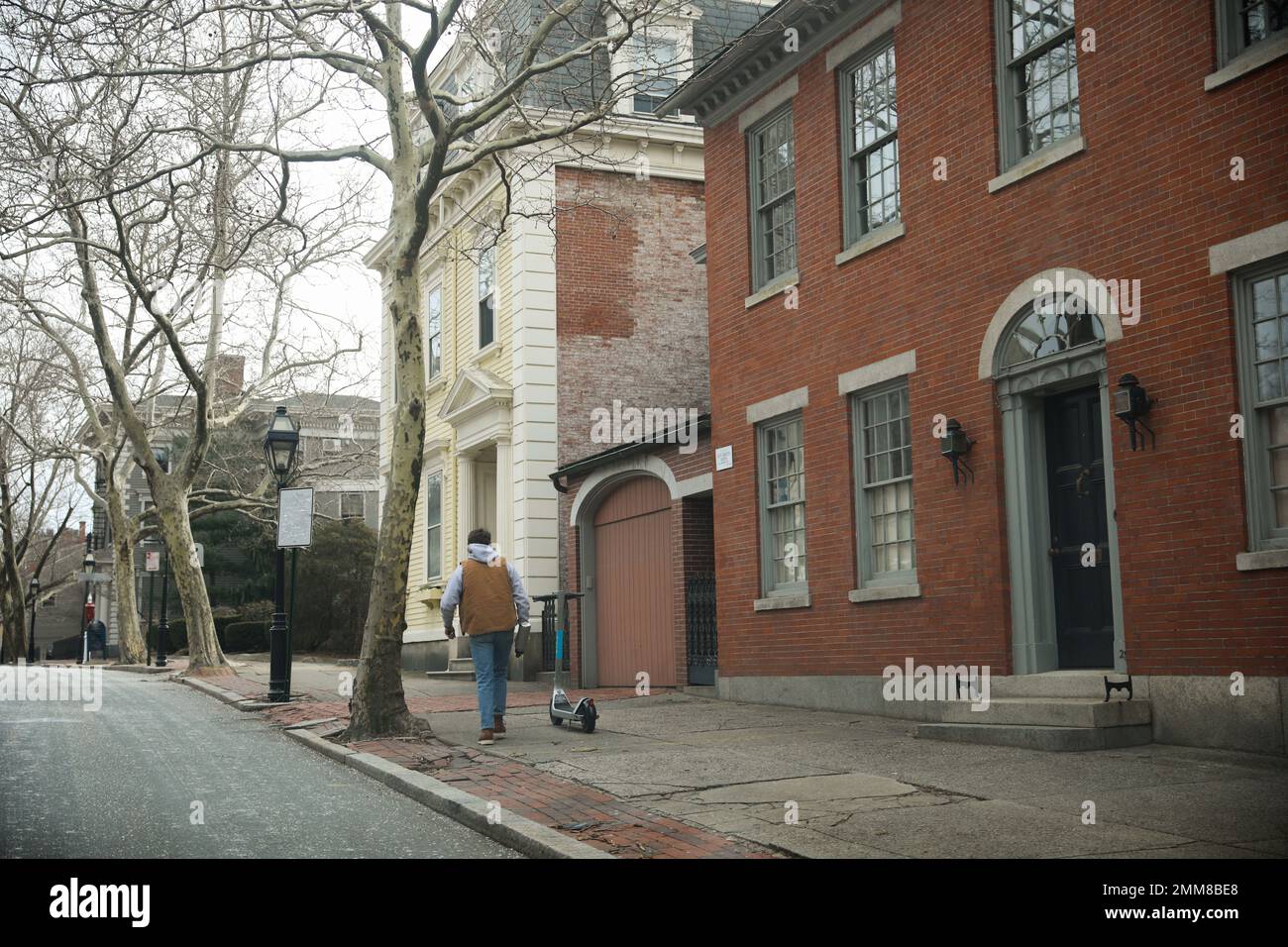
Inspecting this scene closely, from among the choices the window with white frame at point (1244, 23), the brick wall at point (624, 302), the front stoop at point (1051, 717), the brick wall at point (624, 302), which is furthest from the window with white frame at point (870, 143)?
the brick wall at point (624, 302)

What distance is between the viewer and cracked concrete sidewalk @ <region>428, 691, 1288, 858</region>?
259 inches

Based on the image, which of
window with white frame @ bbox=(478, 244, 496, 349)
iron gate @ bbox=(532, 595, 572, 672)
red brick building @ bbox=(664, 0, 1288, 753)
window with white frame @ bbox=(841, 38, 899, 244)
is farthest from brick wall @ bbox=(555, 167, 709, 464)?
window with white frame @ bbox=(841, 38, 899, 244)

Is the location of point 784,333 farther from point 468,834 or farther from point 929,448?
point 468,834

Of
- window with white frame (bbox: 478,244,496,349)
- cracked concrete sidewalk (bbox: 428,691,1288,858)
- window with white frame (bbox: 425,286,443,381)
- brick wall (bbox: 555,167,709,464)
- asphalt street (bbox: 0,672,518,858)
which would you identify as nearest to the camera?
cracked concrete sidewalk (bbox: 428,691,1288,858)

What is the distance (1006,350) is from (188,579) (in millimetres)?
19386

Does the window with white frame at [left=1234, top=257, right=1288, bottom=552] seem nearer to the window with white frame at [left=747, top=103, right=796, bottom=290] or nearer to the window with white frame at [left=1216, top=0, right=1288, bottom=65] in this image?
the window with white frame at [left=1216, top=0, right=1288, bottom=65]

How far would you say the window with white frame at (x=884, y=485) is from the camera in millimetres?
13211

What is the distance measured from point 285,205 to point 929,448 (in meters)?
7.74

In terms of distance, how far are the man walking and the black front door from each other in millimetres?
4858

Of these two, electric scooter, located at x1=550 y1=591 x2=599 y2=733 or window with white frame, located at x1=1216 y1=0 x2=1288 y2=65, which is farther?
electric scooter, located at x1=550 y1=591 x2=599 y2=733

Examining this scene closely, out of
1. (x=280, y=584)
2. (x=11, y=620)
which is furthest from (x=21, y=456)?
(x=280, y=584)

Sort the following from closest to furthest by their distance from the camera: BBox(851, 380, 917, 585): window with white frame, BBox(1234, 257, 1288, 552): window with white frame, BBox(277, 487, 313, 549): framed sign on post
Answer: BBox(1234, 257, 1288, 552): window with white frame, BBox(851, 380, 917, 585): window with white frame, BBox(277, 487, 313, 549): framed sign on post
